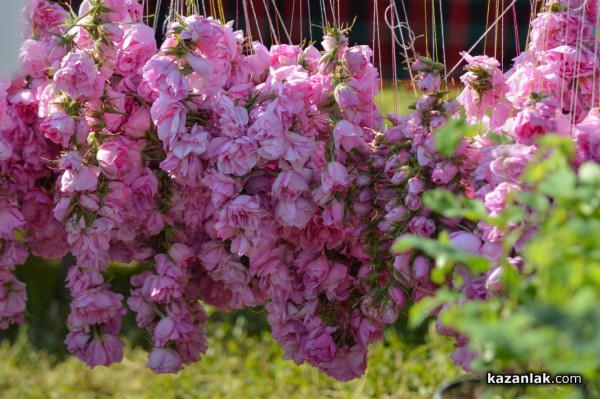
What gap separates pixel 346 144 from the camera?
1.39 m

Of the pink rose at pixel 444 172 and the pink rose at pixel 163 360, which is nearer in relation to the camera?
the pink rose at pixel 444 172

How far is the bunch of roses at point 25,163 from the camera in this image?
158cm

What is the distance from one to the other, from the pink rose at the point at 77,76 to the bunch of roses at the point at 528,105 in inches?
22.8

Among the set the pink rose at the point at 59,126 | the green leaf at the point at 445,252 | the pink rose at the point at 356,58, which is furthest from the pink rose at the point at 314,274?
the green leaf at the point at 445,252

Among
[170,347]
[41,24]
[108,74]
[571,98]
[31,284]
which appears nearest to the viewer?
[571,98]

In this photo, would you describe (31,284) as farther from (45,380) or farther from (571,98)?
(571,98)

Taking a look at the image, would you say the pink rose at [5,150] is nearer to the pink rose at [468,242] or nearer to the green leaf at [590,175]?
the pink rose at [468,242]

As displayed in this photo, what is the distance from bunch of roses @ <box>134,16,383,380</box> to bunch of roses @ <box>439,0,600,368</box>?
0.19 meters

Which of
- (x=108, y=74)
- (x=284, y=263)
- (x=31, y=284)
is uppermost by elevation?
(x=108, y=74)

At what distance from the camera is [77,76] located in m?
1.42

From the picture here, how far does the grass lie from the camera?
246 centimetres

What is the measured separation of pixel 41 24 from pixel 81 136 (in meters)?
0.36

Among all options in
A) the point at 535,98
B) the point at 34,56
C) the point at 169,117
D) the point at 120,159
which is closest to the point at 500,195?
the point at 535,98

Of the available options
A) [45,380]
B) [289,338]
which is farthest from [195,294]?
[45,380]
